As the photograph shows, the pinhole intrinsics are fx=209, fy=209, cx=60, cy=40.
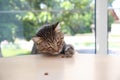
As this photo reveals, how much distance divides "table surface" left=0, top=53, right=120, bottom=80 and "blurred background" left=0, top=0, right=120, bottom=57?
948mm

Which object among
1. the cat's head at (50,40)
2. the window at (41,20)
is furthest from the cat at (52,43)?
the window at (41,20)

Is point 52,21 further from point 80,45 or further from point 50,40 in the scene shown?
point 50,40

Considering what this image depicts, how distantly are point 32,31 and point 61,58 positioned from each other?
102cm

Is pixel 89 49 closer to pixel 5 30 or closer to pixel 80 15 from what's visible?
pixel 80 15

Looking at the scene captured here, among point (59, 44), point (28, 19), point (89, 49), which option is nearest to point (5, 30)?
point (28, 19)

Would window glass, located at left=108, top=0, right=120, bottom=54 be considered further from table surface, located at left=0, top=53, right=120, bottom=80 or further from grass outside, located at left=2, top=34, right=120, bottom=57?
table surface, located at left=0, top=53, right=120, bottom=80

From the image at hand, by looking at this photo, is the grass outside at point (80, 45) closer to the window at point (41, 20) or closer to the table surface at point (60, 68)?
the window at point (41, 20)

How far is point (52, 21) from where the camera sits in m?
2.11

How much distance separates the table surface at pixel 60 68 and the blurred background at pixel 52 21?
0.95 metres

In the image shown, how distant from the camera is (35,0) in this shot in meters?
2.06

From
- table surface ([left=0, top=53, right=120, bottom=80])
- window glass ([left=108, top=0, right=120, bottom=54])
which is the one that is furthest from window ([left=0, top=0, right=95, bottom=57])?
table surface ([left=0, top=53, right=120, bottom=80])

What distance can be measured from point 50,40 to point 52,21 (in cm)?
90

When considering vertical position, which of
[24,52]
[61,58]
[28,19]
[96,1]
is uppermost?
[96,1]

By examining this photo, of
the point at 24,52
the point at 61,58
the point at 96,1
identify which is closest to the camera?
the point at 61,58
